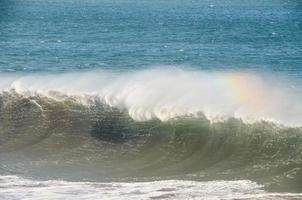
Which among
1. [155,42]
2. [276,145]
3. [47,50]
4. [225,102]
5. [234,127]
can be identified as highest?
[155,42]

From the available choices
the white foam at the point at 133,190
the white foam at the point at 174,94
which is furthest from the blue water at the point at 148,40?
the white foam at the point at 133,190

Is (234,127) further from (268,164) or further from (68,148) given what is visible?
(68,148)

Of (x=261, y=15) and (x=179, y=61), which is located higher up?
(x=261, y=15)

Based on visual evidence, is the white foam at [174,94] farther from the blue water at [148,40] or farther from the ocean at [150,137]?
the blue water at [148,40]

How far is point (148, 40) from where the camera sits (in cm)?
7425

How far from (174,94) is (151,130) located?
4.38m

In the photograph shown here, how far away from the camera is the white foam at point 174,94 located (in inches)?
1125

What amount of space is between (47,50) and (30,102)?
109 feet

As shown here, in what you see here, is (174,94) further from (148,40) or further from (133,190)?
(148,40)

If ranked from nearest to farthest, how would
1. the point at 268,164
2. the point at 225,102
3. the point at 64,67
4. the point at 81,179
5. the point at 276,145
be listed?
the point at 81,179, the point at 268,164, the point at 276,145, the point at 225,102, the point at 64,67

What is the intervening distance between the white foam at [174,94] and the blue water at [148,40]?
1710 centimetres

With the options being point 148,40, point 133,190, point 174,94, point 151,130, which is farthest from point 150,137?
point 148,40

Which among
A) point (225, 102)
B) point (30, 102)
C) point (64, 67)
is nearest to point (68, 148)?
point (30, 102)

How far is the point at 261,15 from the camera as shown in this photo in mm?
118375
